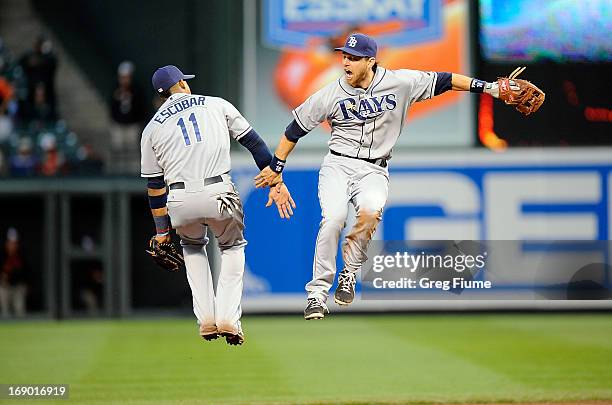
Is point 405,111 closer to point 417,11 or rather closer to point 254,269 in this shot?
point 417,11

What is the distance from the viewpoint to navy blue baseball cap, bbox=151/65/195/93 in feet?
21.8

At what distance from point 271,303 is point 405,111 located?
10440 mm

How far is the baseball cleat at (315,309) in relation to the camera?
6.68 meters

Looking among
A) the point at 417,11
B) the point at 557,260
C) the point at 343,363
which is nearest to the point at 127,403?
the point at 343,363

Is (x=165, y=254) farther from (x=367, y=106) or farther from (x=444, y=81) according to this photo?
(x=444, y=81)

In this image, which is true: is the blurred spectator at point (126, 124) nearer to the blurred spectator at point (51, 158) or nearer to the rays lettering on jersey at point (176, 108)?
the blurred spectator at point (51, 158)

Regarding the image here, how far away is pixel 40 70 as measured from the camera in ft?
64.4

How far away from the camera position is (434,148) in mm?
16328

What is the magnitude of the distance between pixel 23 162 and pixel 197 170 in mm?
12383

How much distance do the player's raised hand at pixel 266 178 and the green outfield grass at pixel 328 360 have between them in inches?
182

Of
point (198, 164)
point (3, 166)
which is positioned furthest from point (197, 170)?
point (3, 166)

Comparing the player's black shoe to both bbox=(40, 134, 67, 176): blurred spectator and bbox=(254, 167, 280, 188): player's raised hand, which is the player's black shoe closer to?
bbox=(254, 167, 280, 188): player's raised hand

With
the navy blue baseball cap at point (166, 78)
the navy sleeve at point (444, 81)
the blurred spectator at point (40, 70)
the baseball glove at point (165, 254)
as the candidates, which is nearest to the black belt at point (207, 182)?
the baseball glove at point (165, 254)

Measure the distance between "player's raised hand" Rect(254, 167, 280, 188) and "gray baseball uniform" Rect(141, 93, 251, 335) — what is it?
0.19m
